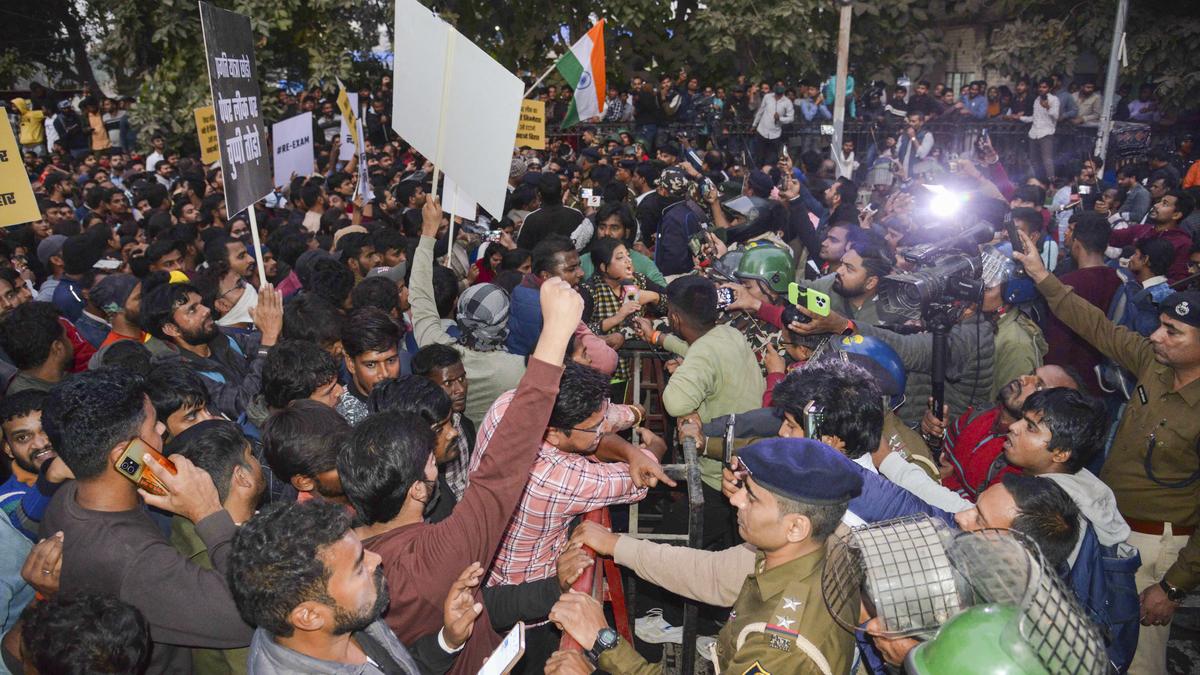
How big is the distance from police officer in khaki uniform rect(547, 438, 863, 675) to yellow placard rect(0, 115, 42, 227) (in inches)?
181

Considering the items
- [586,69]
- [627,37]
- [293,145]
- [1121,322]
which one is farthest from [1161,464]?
[627,37]

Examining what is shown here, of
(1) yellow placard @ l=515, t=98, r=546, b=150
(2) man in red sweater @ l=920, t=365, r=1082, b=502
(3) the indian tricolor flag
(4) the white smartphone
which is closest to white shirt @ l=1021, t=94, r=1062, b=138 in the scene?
(3) the indian tricolor flag

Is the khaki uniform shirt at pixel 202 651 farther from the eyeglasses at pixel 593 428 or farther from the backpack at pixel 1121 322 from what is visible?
the backpack at pixel 1121 322

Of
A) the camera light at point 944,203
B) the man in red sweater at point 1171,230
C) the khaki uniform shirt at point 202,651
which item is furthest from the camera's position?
the man in red sweater at point 1171,230

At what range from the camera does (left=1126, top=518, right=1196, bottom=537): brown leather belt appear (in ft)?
12.9

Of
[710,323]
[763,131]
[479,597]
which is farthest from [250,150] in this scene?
[763,131]

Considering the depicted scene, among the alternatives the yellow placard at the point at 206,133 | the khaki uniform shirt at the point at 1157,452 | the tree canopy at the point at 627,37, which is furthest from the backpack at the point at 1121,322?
the tree canopy at the point at 627,37

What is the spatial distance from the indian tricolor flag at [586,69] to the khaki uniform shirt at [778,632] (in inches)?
283

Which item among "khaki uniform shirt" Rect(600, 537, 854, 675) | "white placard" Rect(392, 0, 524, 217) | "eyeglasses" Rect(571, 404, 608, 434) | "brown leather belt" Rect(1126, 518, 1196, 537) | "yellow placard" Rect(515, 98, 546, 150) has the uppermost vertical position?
"white placard" Rect(392, 0, 524, 217)

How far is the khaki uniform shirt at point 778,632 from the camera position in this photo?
2.19 meters

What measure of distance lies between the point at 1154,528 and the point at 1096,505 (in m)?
1.03

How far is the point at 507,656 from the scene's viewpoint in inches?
83.6

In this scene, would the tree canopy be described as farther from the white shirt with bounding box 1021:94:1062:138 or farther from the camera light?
the camera light

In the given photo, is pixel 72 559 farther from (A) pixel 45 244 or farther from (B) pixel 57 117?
(B) pixel 57 117
